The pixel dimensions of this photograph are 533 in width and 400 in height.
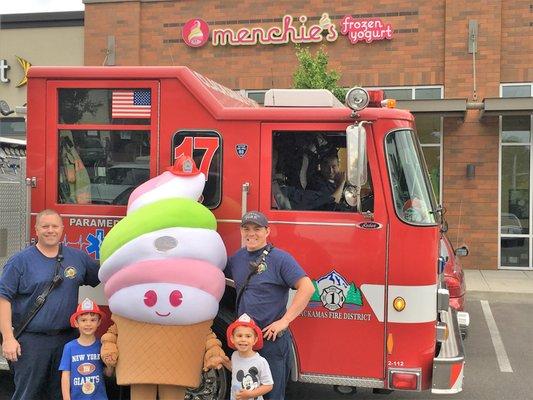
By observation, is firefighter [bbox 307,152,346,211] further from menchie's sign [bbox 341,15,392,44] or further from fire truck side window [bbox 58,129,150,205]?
menchie's sign [bbox 341,15,392,44]

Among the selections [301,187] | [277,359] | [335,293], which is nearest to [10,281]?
[277,359]

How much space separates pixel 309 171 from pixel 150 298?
1.48 metres

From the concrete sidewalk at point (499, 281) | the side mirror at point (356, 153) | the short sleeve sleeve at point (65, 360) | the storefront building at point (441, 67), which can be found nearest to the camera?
the short sleeve sleeve at point (65, 360)

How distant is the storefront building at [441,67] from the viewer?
12914mm

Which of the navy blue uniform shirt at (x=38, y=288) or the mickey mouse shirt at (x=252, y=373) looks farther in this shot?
the navy blue uniform shirt at (x=38, y=288)

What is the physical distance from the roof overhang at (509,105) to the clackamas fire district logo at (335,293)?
881cm

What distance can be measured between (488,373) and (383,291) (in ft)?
9.66

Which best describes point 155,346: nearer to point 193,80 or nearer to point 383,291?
point 383,291

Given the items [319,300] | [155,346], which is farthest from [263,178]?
[155,346]

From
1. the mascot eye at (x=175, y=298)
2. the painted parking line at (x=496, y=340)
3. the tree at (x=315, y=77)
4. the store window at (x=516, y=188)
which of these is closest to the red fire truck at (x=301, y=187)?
the mascot eye at (x=175, y=298)

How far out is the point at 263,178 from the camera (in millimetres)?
4293

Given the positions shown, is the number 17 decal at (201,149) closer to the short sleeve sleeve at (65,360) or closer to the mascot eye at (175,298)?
the mascot eye at (175,298)

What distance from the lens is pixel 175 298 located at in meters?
3.74

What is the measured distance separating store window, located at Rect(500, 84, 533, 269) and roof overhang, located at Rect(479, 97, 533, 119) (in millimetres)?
1101
